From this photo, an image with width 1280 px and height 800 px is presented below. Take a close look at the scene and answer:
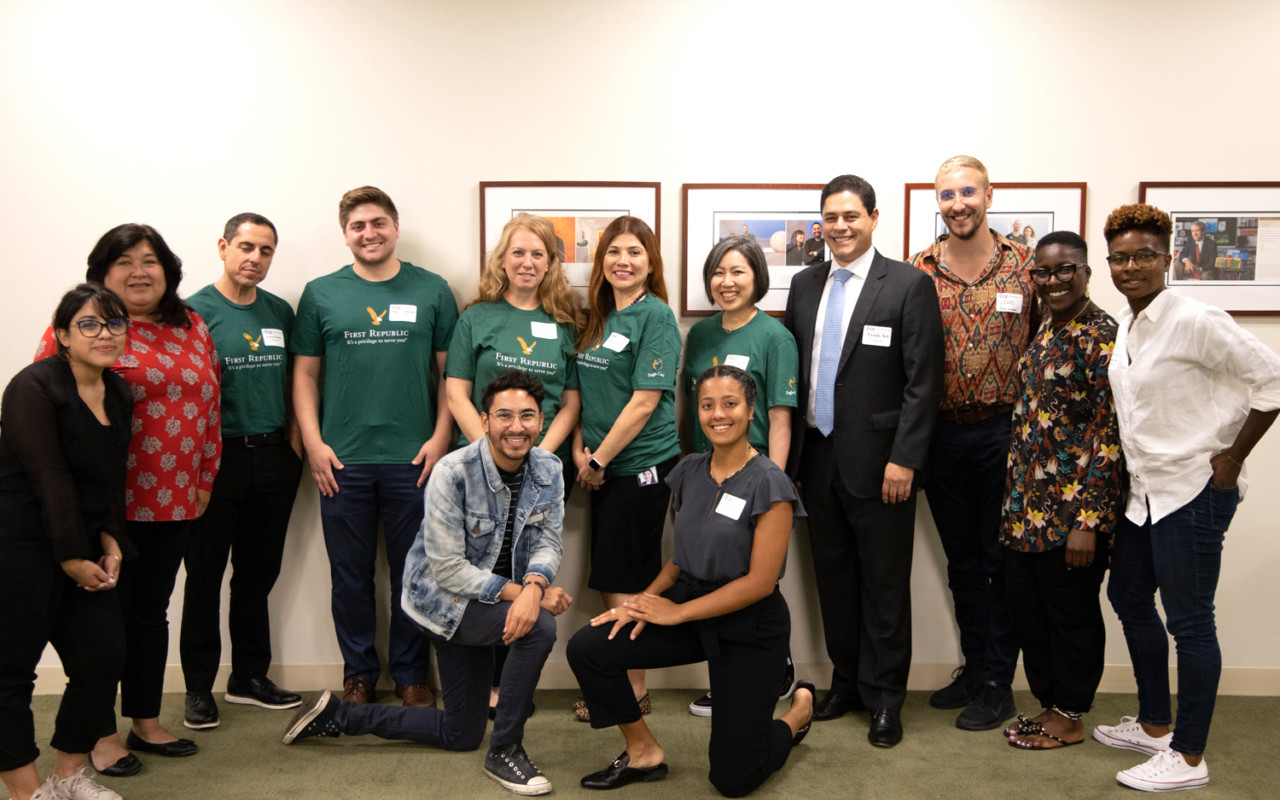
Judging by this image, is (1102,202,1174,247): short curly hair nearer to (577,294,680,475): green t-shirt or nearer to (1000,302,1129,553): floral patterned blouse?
(1000,302,1129,553): floral patterned blouse

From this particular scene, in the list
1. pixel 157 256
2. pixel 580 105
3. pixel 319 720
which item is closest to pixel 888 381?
pixel 580 105

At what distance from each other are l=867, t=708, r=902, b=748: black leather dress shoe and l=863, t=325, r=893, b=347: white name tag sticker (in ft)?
4.30

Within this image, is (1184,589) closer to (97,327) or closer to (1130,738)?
(1130,738)

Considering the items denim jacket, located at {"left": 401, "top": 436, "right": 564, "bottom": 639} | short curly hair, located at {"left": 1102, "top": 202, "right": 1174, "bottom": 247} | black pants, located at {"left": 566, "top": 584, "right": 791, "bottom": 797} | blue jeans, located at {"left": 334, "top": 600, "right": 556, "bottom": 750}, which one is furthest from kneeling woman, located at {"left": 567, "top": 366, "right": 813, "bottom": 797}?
short curly hair, located at {"left": 1102, "top": 202, "right": 1174, "bottom": 247}

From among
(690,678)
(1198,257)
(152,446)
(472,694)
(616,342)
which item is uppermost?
(1198,257)

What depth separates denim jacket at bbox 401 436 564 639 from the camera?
256 cm

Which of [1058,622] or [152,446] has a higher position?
[152,446]

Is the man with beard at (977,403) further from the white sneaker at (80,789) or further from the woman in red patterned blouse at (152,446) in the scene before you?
the white sneaker at (80,789)

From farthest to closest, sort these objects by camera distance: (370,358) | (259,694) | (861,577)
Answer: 1. (259,694)
2. (370,358)
3. (861,577)

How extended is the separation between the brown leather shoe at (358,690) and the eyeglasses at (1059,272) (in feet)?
9.54

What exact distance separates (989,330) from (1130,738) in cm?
150

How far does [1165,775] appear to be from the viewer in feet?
8.52

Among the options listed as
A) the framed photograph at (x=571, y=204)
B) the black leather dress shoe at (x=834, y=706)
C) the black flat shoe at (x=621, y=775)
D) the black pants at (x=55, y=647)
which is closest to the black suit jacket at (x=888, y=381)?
the black leather dress shoe at (x=834, y=706)

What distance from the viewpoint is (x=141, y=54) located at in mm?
3420
